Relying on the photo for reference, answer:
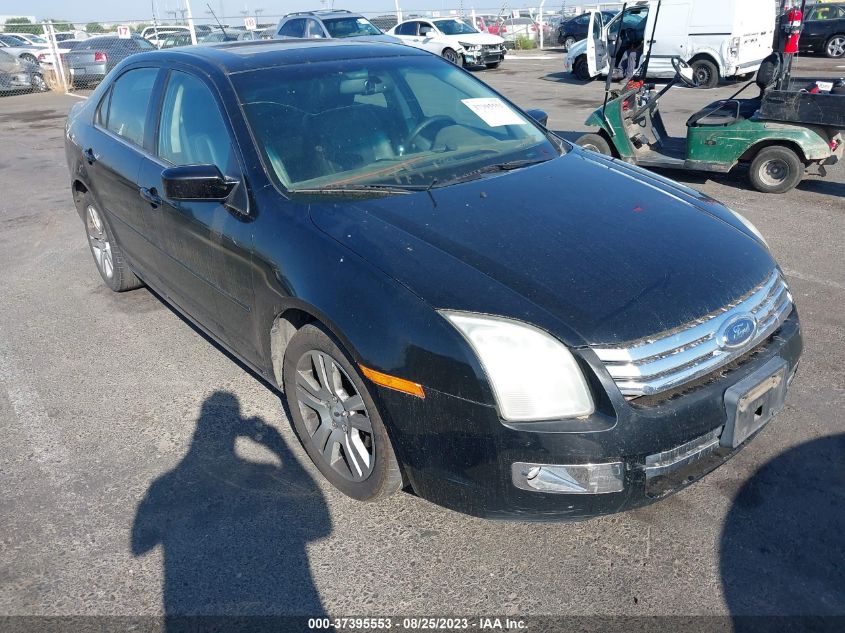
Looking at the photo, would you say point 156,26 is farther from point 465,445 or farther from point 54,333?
point 465,445

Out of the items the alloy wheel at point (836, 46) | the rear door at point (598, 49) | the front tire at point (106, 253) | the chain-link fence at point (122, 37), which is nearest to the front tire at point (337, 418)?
the front tire at point (106, 253)

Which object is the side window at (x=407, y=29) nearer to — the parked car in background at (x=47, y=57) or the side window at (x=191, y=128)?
the parked car in background at (x=47, y=57)

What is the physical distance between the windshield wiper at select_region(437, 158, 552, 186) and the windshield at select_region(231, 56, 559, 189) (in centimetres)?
1

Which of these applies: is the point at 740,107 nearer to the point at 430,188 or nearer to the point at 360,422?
the point at 430,188

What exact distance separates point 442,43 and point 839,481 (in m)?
20.3

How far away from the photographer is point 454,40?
69.2 feet

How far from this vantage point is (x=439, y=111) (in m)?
3.78

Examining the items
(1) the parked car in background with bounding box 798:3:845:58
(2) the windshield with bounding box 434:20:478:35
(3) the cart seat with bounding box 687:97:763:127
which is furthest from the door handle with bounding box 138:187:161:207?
(1) the parked car in background with bounding box 798:3:845:58

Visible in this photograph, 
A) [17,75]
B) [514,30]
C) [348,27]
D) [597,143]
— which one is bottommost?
[597,143]

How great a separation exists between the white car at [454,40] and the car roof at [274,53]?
17.7 meters

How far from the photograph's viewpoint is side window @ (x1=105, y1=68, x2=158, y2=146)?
13.3 feet

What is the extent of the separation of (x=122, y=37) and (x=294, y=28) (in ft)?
23.4

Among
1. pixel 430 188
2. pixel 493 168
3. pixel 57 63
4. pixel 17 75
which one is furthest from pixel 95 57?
pixel 430 188

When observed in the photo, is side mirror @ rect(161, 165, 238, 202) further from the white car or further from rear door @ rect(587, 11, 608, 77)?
the white car
